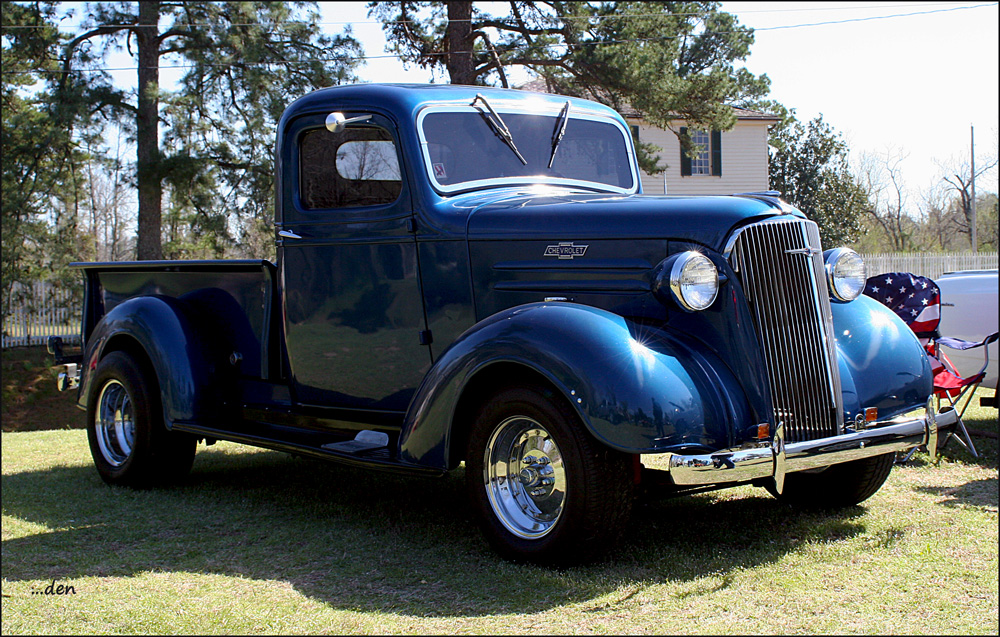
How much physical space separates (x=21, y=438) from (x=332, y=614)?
7.06 meters

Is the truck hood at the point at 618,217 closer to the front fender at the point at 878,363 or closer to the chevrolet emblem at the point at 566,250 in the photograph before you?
the chevrolet emblem at the point at 566,250

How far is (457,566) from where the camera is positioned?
3830 millimetres

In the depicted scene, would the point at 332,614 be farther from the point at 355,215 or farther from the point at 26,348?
the point at 26,348

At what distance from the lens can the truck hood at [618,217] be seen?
3730 mm

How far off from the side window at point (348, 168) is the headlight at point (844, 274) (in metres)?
2.08

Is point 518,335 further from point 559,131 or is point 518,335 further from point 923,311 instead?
point 923,311

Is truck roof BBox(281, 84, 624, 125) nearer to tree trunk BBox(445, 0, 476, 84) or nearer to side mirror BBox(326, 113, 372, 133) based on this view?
side mirror BBox(326, 113, 372, 133)

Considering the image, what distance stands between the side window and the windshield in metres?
0.25

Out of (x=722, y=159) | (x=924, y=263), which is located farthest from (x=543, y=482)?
(x=722, y=159)

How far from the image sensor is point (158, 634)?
3113mm

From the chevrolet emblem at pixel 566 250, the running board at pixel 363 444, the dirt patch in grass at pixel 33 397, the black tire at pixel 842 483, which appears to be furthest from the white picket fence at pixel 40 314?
the black tire at pixel 842 483

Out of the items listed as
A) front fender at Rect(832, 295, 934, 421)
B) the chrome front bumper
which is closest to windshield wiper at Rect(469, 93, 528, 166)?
front fender at Rect(832, 295, 934, 421)

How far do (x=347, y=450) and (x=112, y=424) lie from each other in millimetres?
2452

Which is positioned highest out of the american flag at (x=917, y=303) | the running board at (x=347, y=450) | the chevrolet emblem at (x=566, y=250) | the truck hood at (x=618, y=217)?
the truck hood at (x=618, y=217)
